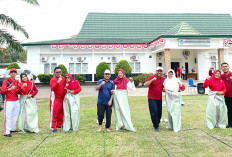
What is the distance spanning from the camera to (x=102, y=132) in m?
4.63

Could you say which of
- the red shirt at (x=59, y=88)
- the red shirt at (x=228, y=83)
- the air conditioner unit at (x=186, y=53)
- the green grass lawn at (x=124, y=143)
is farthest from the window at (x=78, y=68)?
the red shirt at (x=228, y=83)

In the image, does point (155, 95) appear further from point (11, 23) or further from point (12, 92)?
point (11, 23)

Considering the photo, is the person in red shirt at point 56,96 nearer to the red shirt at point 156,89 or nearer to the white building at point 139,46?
the red shirt at point 156,89

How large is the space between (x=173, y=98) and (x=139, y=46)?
52.9 feet

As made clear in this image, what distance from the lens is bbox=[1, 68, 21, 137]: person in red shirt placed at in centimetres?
450

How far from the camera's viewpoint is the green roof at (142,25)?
77.4 ft

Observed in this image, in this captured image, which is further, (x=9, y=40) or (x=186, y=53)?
(x=186, y=53)

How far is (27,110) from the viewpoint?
4719 mm

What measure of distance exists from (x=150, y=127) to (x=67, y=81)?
271cm

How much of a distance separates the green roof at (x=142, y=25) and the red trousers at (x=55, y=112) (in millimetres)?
18239

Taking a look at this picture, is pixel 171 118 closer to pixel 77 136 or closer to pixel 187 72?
pixel 77 136

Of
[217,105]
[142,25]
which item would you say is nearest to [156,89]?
[217,105]

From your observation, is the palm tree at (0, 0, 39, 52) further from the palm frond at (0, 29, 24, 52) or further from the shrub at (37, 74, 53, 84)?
the shrub at (37, 74, 53, 84)

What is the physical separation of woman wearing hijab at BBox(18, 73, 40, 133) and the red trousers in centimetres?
45
